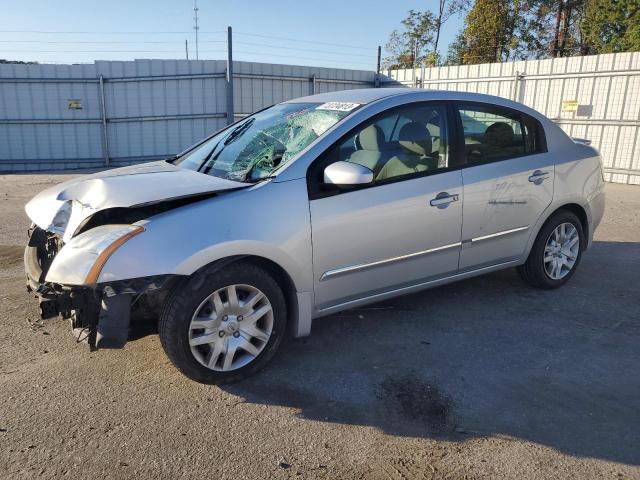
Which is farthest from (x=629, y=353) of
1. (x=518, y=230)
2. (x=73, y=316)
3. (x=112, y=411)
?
(x=73, y=316)

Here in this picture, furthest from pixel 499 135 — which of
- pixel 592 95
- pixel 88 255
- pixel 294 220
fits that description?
pixel 592 95

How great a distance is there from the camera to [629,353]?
11.8 feet

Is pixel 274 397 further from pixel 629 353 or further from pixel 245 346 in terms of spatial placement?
pixel 629 353

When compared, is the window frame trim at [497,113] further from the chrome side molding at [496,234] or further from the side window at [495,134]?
the chrome side molding at [496,234]

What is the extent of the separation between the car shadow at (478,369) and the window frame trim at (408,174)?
3.58 feet

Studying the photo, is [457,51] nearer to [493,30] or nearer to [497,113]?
[493,30]

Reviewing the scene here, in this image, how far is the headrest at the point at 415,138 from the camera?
377 centimetres

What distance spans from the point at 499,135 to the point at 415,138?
88 cm

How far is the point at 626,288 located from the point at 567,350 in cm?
170

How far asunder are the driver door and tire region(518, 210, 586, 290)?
1.01 meters

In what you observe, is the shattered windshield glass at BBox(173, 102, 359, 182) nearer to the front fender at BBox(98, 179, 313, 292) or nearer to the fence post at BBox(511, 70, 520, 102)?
the front fender at BBox(98, 179, 313, 292)

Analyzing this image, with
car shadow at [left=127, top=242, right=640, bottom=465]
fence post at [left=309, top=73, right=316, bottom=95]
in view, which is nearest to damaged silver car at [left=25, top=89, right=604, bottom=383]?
car shadow at [left=127, top=242, right=640, bottom=465]

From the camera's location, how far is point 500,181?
409 centimetres

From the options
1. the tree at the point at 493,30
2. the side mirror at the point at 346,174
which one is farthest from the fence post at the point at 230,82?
the tree at the point at 493,30
